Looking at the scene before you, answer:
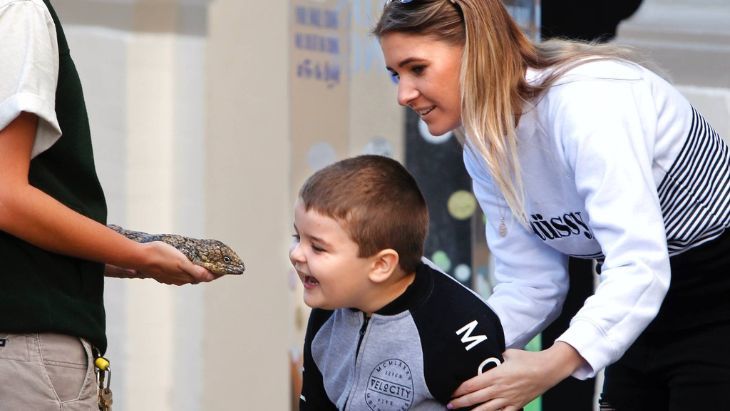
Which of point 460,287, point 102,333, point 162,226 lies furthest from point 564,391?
point 102,333

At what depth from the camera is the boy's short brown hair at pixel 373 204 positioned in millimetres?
2393

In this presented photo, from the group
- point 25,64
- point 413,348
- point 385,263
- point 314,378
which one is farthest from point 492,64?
point 25,64

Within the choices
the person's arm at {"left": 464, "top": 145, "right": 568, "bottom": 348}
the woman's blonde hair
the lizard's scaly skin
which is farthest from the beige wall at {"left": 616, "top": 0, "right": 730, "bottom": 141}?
the lizard's scaly skin

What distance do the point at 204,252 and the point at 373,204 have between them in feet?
1.10

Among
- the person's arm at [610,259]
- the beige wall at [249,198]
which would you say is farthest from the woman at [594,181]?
the beige wall at [249,198]

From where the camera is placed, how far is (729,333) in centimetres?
250

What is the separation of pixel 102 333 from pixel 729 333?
4.03ft

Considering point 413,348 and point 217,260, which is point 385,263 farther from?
point 217,260

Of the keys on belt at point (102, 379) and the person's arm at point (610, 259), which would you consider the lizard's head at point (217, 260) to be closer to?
the keys on belt at point (102, 379)

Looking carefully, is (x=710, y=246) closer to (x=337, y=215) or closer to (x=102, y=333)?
(x=337, y=215)

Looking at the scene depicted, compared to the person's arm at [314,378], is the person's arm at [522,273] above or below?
above

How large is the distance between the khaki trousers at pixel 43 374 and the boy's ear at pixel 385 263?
0.57 meters

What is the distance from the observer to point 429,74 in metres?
2.46

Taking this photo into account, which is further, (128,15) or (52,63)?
(128,15)
